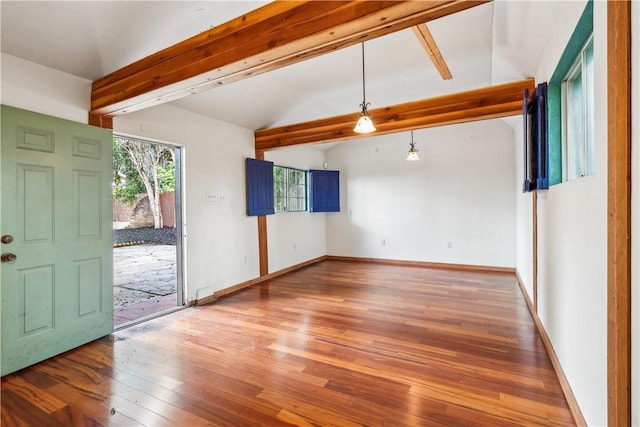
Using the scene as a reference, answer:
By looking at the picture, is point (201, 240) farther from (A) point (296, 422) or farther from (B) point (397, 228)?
(B) point (397, 228)

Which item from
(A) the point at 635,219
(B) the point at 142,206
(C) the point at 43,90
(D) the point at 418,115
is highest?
(D) the point at 418,115

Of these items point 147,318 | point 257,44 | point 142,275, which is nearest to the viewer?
point 257,44

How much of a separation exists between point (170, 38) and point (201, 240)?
7.97 ft

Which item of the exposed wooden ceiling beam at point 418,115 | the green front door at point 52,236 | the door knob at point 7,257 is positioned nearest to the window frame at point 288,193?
the exposed wooden ceiling beam at point 418,115

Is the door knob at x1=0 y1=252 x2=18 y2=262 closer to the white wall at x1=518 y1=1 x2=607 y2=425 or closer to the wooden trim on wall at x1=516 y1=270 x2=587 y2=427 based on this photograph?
the white wall at x1=518 y1=1 x2=607 y2=425

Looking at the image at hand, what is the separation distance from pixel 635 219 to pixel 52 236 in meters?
3.67

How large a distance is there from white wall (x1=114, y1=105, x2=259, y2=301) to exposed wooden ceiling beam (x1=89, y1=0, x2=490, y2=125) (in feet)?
2.47

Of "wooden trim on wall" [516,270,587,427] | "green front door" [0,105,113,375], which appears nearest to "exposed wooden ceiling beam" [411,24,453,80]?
"wooden trim on wall" [516,270,587,427]

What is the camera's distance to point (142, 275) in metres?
5.61

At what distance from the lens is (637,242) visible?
0.96m

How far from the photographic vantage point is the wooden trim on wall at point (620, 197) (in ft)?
3.29

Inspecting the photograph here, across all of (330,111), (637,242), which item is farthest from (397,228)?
(637,242)

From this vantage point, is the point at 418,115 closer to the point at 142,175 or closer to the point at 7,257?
the point at 7,257

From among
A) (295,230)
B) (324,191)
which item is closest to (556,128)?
(295,230)
